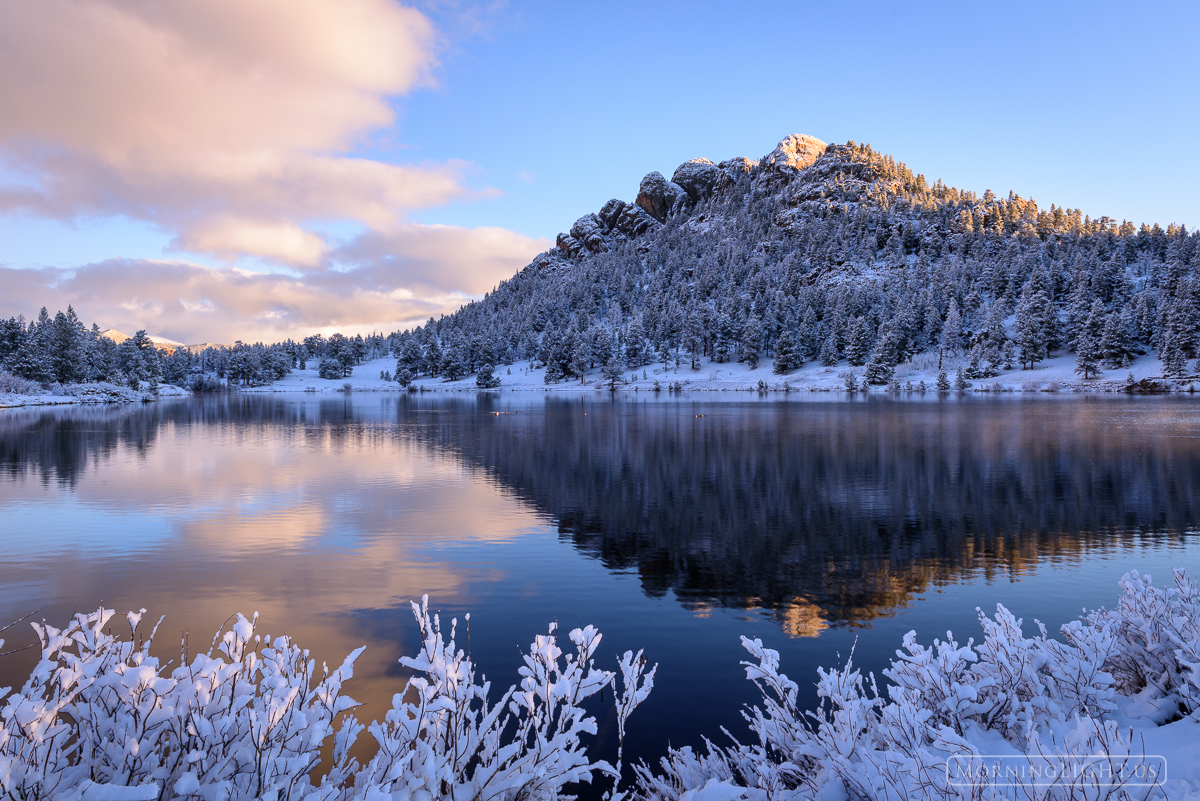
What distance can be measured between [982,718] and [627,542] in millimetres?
12245

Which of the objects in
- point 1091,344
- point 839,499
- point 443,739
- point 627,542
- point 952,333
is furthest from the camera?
point 952,333

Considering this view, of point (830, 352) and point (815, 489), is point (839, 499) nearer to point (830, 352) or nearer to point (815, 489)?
point (815, 489)

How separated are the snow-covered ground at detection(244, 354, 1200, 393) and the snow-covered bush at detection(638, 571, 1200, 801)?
357ft

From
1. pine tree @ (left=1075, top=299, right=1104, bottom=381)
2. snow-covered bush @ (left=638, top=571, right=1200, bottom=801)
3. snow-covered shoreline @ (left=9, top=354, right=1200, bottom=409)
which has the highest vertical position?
pine tree @ (left=1075, top=299, right=1104, bottom=381)

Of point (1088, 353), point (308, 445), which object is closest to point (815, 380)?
point (1088, 353)

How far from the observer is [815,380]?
11844 cm

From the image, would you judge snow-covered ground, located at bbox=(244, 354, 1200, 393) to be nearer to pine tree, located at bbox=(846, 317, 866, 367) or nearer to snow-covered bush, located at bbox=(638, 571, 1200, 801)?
pine tree, located at bbox=(846, 317, 866, 367)

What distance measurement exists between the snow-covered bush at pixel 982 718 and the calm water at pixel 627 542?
321 centimetres

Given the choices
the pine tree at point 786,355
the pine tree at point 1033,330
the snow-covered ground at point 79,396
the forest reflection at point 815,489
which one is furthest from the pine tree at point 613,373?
the snow-covered ground at point 79,396

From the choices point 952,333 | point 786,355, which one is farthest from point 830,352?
point 952,333

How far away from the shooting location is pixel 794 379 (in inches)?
4759

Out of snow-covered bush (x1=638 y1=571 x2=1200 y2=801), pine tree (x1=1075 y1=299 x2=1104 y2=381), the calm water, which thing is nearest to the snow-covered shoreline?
pine tree (x1=1075 y1=299 x2=1104 y2=381)

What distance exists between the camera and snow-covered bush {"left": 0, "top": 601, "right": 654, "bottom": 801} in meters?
3.49

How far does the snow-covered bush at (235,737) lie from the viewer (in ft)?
11.5
